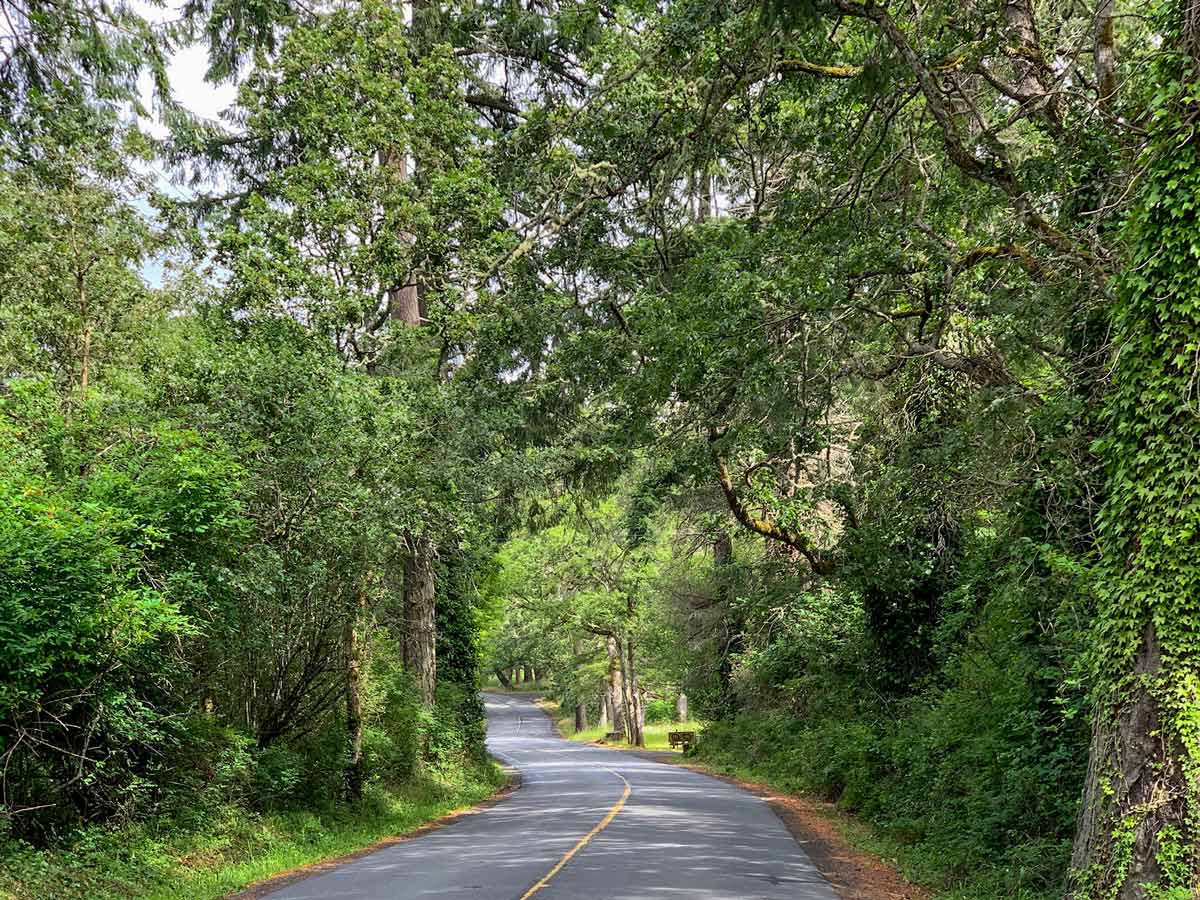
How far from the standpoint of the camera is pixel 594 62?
15125 mm

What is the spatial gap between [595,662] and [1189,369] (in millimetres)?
48271

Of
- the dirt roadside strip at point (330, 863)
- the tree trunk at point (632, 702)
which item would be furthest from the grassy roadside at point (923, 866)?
the tree trunk at point (632, 702)

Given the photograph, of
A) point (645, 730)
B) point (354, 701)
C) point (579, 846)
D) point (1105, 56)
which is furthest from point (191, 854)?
point (645, 730)

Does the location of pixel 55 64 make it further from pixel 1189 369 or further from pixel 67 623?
pixel 1189 369

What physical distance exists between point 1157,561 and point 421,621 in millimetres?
16413

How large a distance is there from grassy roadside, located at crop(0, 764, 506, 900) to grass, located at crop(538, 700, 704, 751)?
91.7 ft

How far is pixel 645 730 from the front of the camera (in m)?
59.2

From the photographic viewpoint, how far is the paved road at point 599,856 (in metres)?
9.71

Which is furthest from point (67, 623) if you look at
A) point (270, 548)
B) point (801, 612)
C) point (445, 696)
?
point (801, 612)

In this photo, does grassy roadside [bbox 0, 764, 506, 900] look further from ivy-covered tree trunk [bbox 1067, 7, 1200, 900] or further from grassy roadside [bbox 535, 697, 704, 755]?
grassy roadside [bbox 535, 697, 704, 755]

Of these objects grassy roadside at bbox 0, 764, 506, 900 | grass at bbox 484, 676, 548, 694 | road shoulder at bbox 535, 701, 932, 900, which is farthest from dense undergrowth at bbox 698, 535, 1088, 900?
grass at bbox 484, 676, 548, 694

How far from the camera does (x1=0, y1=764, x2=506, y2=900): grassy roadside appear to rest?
923cm

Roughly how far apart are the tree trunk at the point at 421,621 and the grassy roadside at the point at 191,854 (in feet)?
14.6

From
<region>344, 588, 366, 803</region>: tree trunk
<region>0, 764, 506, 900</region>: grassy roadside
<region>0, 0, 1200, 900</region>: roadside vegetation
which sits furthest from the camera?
<region>344, 588, 366, 803</region>: tree trunk
